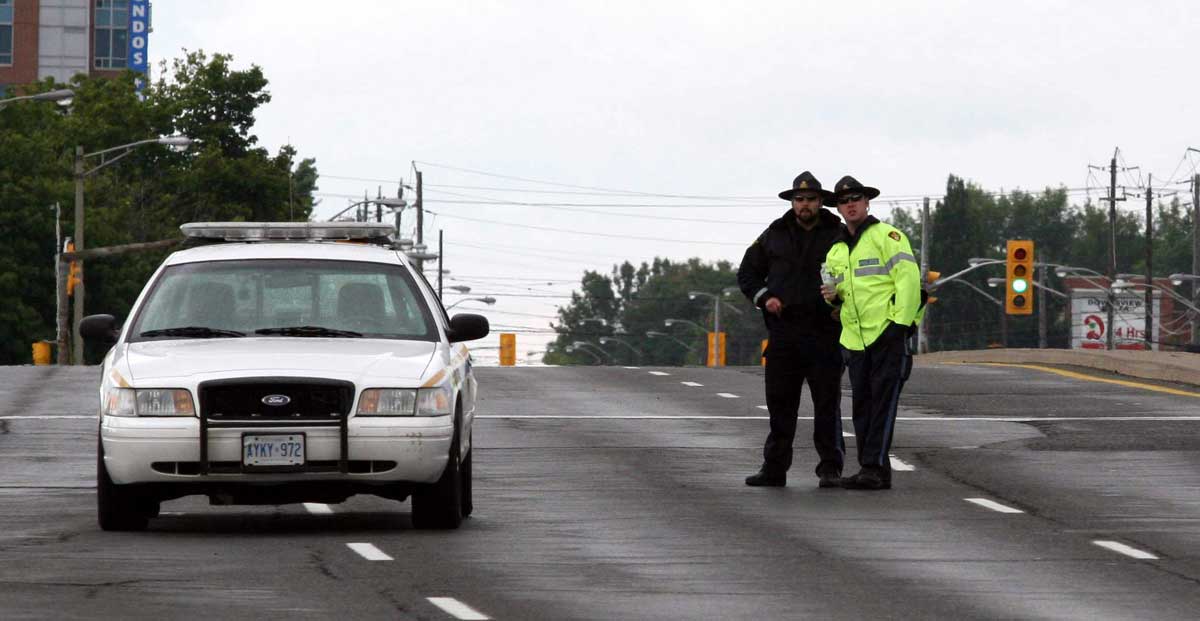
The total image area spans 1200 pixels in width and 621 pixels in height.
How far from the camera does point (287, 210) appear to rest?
9669cm

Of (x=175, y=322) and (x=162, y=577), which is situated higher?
(x=175, y=322)

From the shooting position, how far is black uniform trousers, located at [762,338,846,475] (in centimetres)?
1520

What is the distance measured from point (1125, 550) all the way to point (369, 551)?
353 centimetres

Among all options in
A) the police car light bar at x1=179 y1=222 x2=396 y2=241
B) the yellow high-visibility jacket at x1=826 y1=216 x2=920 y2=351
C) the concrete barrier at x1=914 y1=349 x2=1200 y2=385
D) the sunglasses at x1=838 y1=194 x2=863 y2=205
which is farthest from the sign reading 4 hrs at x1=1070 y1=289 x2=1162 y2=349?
the police car light bar at x1=179 y1=222 x2=396 y2=241

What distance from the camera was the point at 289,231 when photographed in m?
14.7

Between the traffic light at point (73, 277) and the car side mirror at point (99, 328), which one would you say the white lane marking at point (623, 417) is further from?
the traffic light at point (73, 277)

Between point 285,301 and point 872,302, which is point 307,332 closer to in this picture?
point 285,301

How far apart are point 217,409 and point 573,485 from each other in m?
3.88

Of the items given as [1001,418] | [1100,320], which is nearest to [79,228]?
[1001,418]

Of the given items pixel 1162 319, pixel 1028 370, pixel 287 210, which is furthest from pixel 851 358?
pixel 1162 319

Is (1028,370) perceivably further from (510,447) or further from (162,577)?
(162,577)

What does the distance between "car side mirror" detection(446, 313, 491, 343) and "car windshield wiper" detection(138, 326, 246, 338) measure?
44.8 inches

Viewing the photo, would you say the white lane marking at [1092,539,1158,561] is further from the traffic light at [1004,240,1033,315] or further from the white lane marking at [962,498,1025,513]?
the traffic light at [1004,240,1033,315]

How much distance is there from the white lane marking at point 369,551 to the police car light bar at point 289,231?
9.41ft
